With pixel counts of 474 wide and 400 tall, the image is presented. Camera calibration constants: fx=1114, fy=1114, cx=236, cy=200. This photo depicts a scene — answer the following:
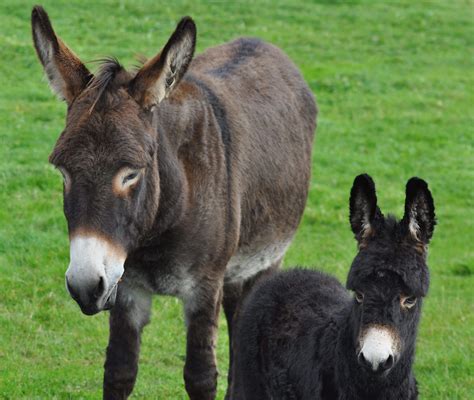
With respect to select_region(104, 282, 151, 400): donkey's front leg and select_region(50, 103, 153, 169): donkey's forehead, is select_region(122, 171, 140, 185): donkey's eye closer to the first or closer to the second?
select_region(50, 103, 153, 169): donkey's forehead

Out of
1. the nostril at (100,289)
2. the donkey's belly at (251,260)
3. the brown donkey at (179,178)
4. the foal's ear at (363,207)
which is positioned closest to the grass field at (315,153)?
the donkey's belly at (251,260)

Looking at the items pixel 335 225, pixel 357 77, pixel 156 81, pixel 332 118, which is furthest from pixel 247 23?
pixel 156 81

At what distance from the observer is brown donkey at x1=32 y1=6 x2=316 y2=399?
5379 millimetres

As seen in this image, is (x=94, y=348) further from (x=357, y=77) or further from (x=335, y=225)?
(x=357, y=77)

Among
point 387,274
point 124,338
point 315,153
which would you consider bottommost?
point 315,153

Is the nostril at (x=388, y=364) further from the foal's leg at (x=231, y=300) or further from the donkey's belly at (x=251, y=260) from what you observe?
the foal's leg at (x=231, y=300)

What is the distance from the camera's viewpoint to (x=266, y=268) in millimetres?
7840

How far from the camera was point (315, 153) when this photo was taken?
1438 centimetres

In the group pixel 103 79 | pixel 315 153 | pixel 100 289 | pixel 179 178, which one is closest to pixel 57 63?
pixel 103 79

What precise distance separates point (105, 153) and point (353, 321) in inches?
59.3

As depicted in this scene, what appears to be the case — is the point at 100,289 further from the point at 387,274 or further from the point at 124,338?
the point at 124,338

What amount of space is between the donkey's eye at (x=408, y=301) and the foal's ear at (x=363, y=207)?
1.41 feet

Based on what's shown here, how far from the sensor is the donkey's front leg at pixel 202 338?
21.4 ft

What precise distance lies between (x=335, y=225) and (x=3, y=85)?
5.89 meters
